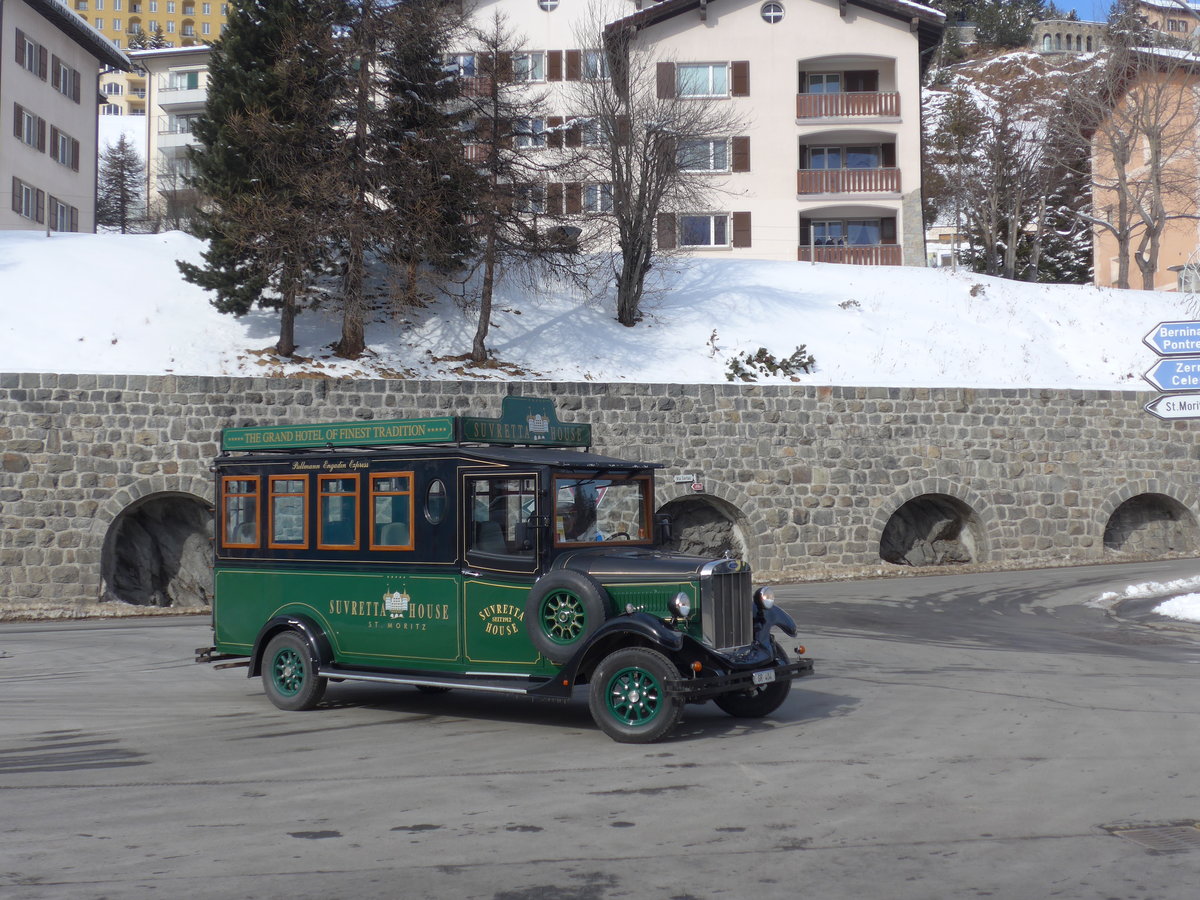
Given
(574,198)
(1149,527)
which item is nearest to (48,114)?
(574,198)

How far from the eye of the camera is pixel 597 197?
34969 millimetres

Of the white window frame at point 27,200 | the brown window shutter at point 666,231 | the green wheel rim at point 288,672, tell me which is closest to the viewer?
the green wheel rim at point 288,672

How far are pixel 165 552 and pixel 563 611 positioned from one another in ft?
51.9

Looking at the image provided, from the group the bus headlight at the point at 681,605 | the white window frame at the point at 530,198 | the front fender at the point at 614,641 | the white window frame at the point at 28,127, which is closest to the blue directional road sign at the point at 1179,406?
the bus headlight at the point at 681,605

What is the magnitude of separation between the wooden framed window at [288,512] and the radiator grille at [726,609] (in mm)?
4107

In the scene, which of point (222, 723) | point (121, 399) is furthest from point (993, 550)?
point (222, 723)

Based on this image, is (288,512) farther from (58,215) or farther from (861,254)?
(58,215)

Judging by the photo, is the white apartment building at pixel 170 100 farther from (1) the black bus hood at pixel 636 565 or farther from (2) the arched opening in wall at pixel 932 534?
(1) the black bus hood at pixel 636 565

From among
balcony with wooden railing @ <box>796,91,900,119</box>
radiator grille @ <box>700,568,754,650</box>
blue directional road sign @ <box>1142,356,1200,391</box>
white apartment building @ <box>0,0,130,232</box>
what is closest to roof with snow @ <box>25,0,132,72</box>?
white apartment building @ <box>0,0,130,232</box>

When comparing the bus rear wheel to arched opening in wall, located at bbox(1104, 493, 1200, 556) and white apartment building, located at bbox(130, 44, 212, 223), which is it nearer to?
arched opening in wall, located at bbox(1104, 493, 1200, 556)

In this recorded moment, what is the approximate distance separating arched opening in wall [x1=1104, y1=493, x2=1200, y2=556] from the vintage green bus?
21.0 metres

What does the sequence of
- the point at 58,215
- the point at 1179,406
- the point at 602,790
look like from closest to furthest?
the point at 602,790 → the point at 1179,406 → the point at 58,215

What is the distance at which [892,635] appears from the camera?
16047 mm

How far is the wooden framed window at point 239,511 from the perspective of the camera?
1160 cm
